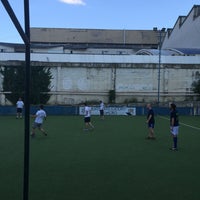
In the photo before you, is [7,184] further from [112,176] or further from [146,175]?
[146,175]

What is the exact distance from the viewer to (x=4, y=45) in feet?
217

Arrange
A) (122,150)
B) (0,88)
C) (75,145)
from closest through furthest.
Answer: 1. (122,150)
2. (75,145)
3. (0,88)

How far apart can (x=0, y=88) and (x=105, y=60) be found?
44.1 feet

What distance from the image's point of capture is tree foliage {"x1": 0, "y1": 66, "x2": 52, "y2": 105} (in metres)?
45.3

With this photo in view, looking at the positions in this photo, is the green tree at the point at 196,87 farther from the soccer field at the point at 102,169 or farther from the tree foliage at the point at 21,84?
the soccer field at the point at 102,169

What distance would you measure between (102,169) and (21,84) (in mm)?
34565

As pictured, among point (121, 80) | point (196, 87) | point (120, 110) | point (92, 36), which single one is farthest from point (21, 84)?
point (92, 36)

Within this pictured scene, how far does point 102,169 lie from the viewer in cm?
1228

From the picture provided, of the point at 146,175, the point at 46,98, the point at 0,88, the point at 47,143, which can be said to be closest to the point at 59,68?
the point at 46,98

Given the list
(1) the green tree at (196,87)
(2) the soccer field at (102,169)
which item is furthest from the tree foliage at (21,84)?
(2) the soccer field at (102,169)

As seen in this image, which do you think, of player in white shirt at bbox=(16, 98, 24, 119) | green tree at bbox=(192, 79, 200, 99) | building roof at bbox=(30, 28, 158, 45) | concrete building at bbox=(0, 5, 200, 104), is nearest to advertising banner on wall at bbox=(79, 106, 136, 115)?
concrete building at bbox=(0, 5, 200, 104)

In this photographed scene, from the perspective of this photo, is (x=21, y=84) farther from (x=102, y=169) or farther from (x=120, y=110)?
(x=102, y=169)

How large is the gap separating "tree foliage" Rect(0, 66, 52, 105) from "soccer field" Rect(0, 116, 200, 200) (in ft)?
83.6

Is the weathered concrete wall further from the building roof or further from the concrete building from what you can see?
the building roof
